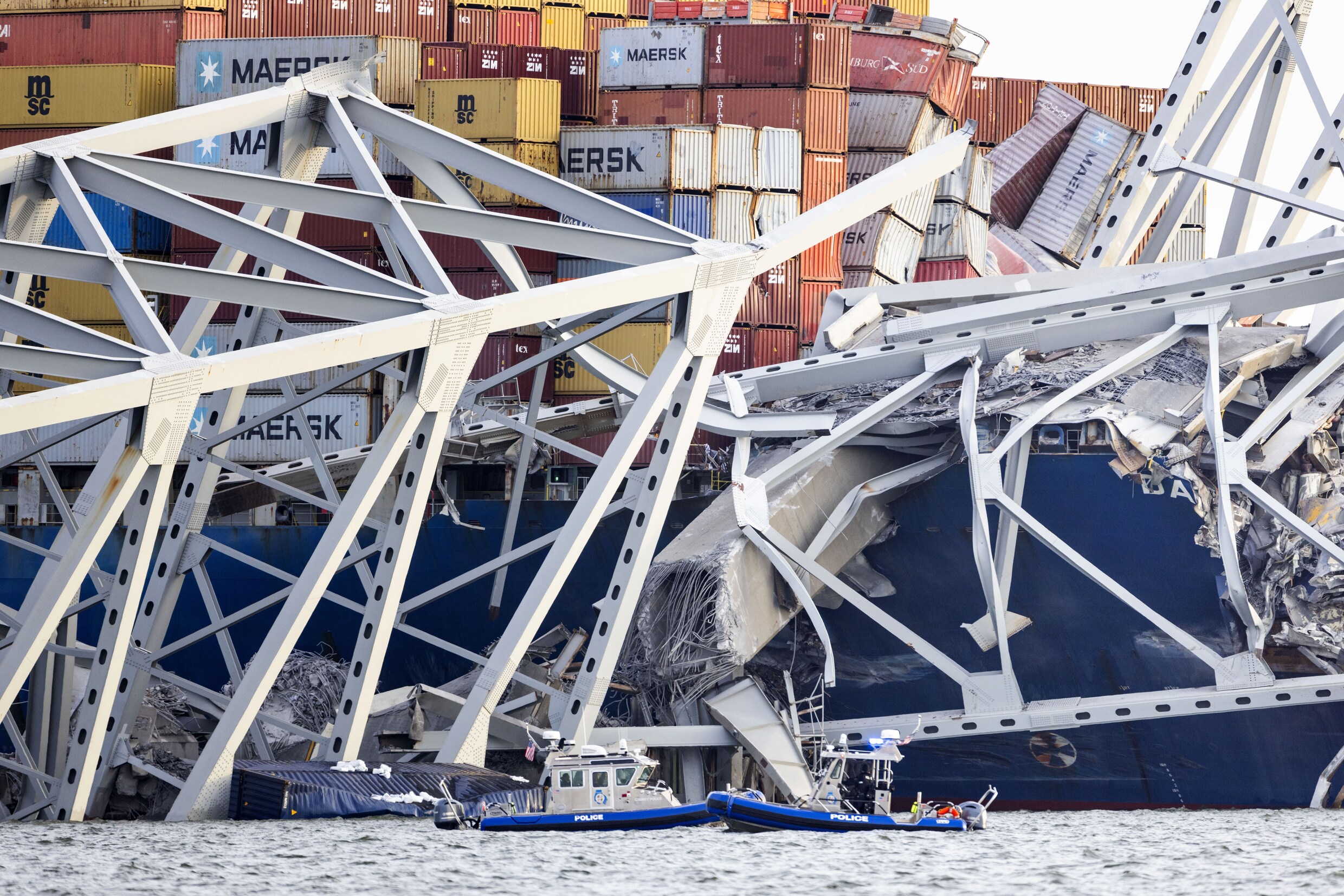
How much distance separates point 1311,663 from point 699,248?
1339 centimetres

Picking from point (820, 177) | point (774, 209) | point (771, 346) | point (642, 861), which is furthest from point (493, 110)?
point (642, 861)

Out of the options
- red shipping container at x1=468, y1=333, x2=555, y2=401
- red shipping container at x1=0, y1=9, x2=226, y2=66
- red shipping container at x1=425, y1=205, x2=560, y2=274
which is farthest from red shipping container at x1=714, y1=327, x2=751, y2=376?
red shipping container at x1=0, y1=9, x2=226, y2=66

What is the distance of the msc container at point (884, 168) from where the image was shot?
58625 millimetres

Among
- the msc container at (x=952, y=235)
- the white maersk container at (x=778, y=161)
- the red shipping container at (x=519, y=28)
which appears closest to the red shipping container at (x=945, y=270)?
the msc container at (x=952, y=235)

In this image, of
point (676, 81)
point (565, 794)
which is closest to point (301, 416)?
Result: point (565, 794)

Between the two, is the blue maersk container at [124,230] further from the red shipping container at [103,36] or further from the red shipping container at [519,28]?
the red shipping container at [519,28]

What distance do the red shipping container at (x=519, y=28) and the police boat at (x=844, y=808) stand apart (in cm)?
4313

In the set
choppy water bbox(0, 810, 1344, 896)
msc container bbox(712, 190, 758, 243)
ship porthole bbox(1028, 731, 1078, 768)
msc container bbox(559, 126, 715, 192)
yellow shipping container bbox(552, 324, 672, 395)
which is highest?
msc container bbox(559, 126, 715, 192)

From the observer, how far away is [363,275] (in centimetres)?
2506

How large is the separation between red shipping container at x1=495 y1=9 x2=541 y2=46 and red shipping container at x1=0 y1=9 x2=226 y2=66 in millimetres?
11059

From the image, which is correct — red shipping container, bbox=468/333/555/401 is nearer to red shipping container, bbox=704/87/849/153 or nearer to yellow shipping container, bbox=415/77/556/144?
yellow shipping container, bbox=415/77/556/144

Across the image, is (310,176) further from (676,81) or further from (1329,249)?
(676,81)

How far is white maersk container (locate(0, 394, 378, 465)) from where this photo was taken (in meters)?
50.8

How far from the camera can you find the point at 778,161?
2096 inches
